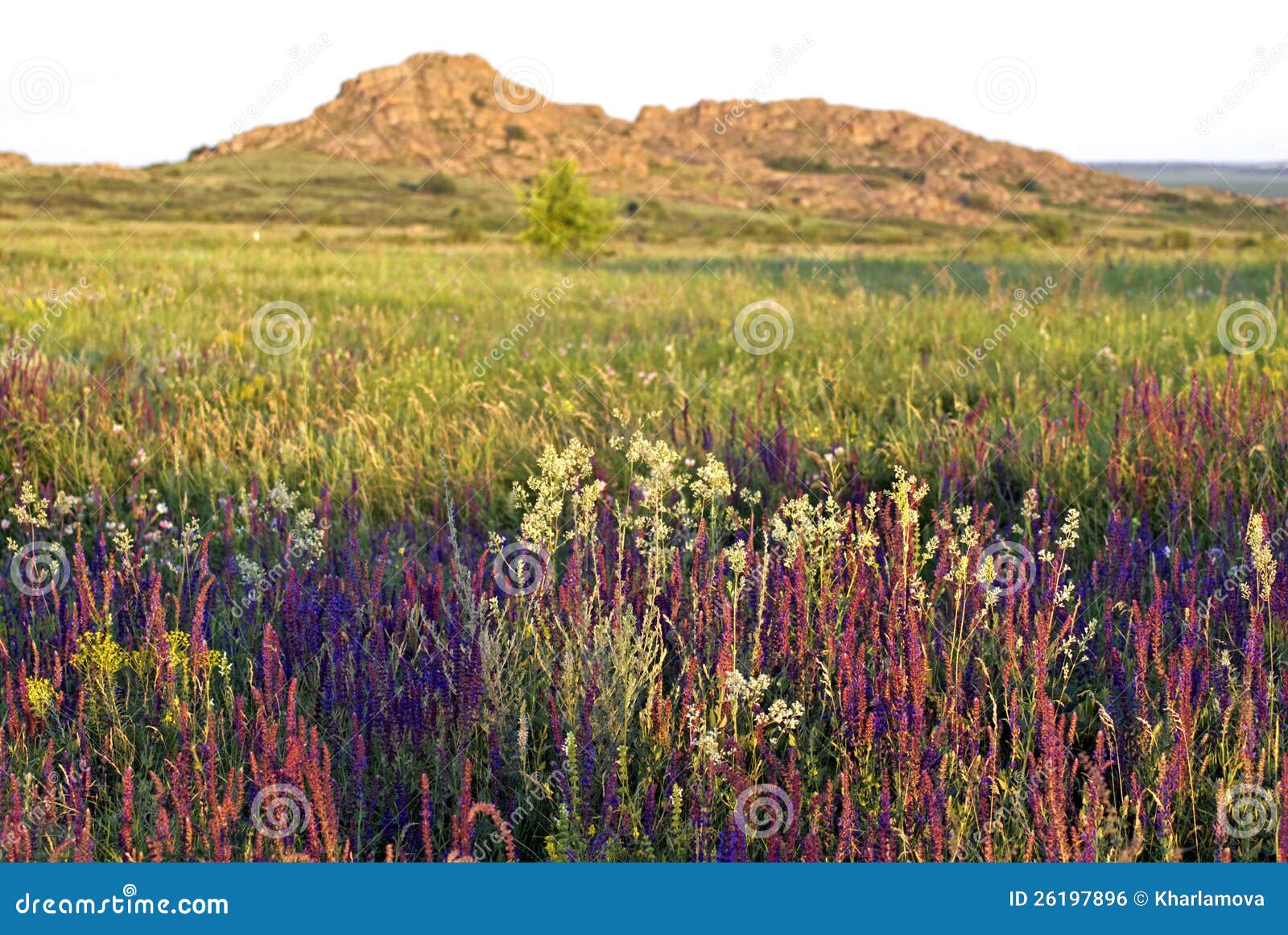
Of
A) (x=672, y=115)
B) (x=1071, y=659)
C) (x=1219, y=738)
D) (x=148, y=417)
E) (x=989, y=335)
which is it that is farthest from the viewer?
(x=672, y=115)

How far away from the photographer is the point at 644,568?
120 inches

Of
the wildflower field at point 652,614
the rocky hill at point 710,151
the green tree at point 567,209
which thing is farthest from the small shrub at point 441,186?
the wildflower field at point 652,614

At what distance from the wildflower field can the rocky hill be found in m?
70.7

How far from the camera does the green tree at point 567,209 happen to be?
3155 cm

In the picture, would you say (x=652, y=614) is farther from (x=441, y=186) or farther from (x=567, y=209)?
(x=441, y=186)

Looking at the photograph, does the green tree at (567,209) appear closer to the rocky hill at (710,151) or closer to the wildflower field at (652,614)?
the wildflower field at (652,614)

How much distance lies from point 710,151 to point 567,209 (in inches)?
3786

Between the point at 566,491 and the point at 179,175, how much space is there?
110 metres

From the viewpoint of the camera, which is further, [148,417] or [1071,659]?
[148,417]

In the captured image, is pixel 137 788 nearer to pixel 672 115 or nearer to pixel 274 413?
→ pixel 274 413

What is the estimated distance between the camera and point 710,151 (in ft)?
404

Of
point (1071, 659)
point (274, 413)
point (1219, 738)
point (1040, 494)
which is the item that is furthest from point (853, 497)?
point (274, 413)

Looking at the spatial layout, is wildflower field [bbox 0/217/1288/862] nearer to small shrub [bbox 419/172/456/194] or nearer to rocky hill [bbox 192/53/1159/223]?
rocky hill [bbox 192/53/1159/223]

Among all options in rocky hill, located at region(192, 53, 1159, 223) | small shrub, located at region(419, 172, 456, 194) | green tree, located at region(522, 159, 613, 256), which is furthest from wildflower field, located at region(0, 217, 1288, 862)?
small shrub, located at region(419, 172, 456, 194)
